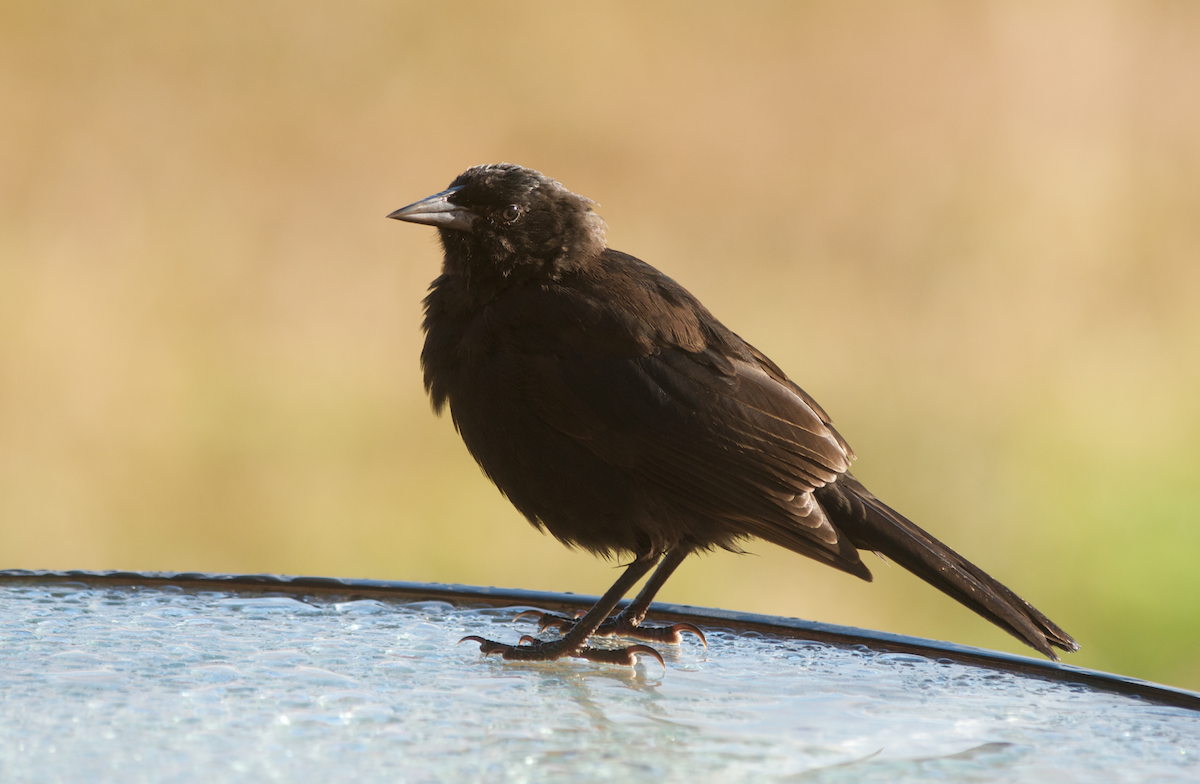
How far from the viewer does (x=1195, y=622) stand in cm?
670

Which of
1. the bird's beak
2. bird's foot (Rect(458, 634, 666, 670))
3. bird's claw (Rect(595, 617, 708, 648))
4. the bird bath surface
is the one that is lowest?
the bird bath surface

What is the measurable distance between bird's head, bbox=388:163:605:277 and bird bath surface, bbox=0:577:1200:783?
999mm

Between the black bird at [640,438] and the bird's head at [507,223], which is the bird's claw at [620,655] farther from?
the bird's head at [507,223]

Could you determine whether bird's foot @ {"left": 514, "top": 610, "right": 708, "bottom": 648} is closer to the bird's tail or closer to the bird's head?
the bird's tail

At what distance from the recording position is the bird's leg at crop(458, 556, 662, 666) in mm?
2871

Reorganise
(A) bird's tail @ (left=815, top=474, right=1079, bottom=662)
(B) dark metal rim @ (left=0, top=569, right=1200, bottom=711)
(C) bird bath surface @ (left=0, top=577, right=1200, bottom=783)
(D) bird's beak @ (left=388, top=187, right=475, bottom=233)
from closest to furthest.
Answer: (C) bird bath surface @ (left=0, top=577, right=1200, bottom=783) → (B) dark metal rim @ (left=0, top=569, right=1200, bottom=711) → (A) bird's tail @ (left=815, top=474, right=1079, bottom=662) → (D) bird's beak @ (left=388, top=187, right=475, bottom=233)

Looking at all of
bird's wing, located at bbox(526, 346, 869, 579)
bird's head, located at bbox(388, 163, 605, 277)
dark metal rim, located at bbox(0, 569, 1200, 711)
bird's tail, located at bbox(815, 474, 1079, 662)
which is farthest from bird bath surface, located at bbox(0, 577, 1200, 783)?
bird's head, located at bbox(388, 163, 605, 277)

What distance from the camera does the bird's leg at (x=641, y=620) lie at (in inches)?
128

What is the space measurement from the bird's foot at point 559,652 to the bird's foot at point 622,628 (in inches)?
8.7

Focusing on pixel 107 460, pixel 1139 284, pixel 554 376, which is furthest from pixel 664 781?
pixel 1139 284

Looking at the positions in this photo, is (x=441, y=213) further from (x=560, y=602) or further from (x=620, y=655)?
(x=620, y=655)

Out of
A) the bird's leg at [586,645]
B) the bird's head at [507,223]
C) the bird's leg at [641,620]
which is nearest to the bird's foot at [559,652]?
the bird's leg at [586,645]

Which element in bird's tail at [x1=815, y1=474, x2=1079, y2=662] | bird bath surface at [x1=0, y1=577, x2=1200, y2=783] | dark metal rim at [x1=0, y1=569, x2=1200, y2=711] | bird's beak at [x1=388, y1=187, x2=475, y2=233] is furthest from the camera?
bird's beak at [x1=388, y1=187, x2=475, y2=233]

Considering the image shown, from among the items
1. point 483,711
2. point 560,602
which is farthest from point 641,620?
point 483,711
